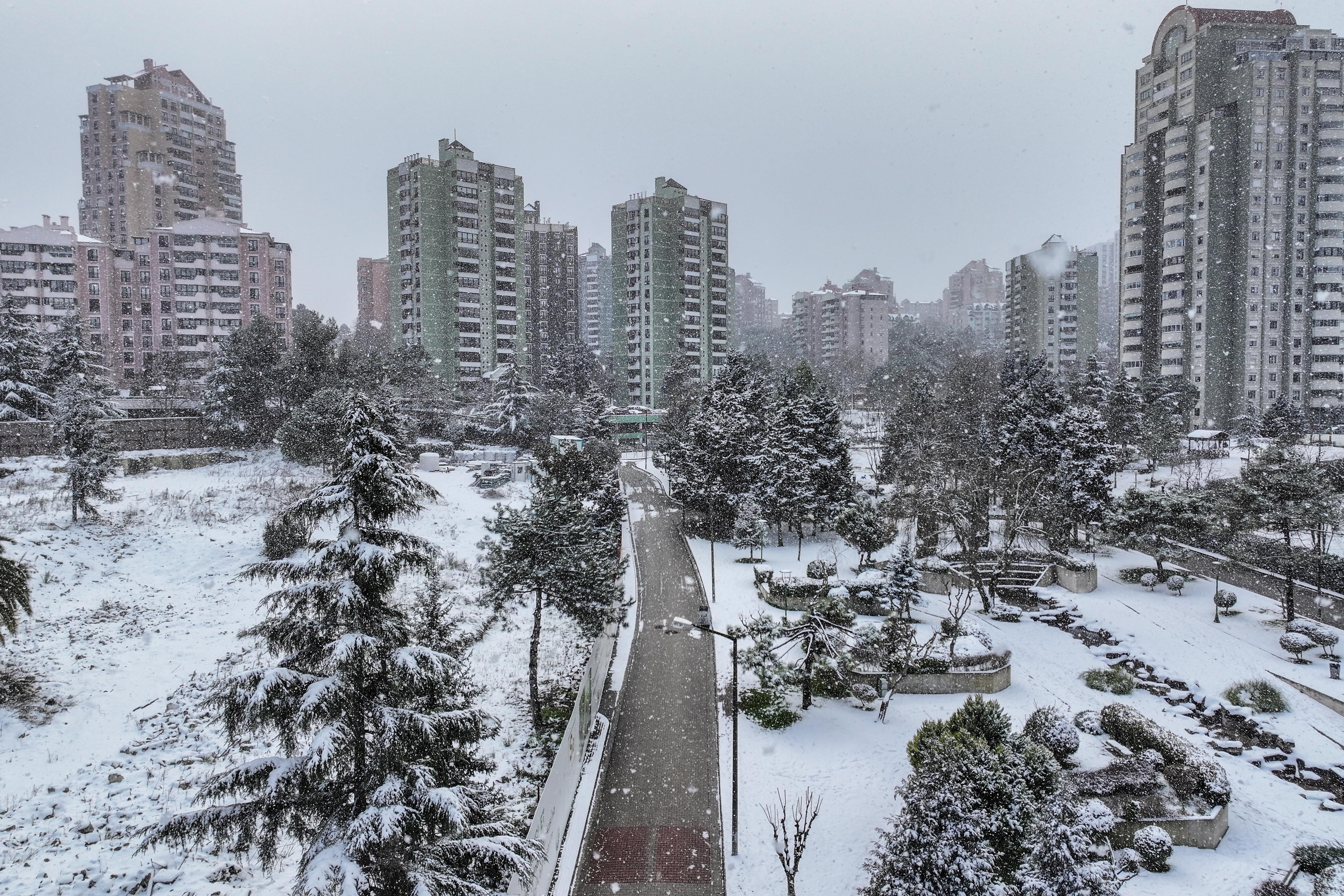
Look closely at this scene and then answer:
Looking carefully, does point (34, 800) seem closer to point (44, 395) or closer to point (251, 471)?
point (251, 471)

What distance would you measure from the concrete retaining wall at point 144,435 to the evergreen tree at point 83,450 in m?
12.2

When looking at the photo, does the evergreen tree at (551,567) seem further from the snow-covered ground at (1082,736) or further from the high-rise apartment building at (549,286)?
the high-rise apartment building at (549,286)

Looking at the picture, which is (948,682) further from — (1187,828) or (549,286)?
(549,286)

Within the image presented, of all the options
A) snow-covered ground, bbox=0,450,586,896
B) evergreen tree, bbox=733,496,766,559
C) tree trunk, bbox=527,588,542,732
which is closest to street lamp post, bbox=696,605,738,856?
snow-covered ground, bbox=0,450,586,896

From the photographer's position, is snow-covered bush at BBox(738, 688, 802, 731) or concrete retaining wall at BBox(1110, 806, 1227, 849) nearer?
concrete retaining wall at BBox(1110, 806, 1227, 849)

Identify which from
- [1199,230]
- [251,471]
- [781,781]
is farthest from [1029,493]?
[1199,230]

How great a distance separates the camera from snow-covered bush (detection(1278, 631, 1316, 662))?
29.3 m

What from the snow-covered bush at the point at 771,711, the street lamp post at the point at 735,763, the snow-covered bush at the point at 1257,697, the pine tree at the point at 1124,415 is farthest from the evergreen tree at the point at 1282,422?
the street lamp post at the point at 735,763

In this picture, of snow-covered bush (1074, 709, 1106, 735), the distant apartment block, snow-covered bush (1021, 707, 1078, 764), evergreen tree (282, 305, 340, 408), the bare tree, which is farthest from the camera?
the distant apartment block

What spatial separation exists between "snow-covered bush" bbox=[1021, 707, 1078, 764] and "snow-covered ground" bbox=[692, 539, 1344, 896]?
0.62 metres

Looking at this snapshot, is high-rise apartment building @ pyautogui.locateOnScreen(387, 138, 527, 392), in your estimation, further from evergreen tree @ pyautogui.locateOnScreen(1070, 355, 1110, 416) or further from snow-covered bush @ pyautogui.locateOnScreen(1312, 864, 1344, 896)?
snow-covered bush @ pyautogui.locateOnScreen(1312, 864, 1344, 896)

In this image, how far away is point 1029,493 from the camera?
1649 inches

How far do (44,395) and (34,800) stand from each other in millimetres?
39435

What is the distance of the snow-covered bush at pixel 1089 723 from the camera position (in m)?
24.1
